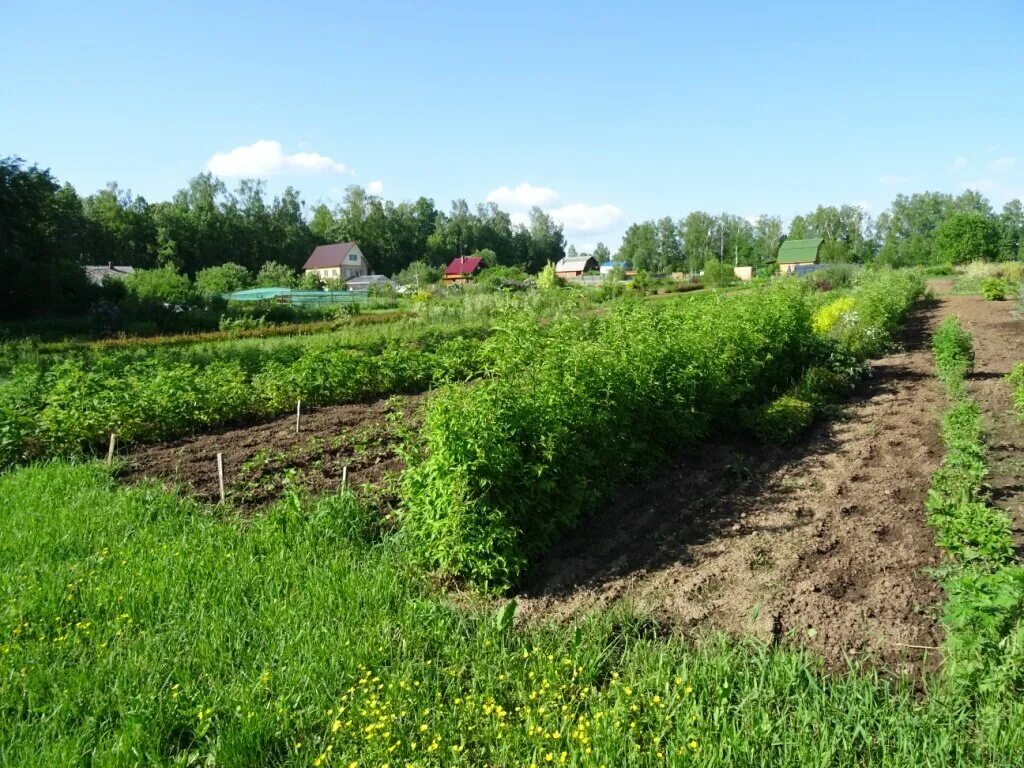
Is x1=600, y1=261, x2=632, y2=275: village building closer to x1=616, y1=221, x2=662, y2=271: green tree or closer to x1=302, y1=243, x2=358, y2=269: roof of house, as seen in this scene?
x1=616, y1=221, x2=662, y2=271: green tree

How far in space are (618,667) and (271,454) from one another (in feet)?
17.3

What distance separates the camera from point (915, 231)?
331ft

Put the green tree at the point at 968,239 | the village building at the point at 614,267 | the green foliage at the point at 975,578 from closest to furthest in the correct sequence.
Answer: the green foliage at the point at 975,578 < the village building at the point at 614,267 < the green tree at the point at 968,239

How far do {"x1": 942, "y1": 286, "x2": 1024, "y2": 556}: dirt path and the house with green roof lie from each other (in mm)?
63842

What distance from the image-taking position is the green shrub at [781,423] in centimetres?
812

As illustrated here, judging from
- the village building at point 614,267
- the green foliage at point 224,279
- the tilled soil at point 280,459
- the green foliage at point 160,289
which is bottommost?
the tilled soil at point 280,459

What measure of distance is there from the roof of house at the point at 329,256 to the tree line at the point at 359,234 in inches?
69.5

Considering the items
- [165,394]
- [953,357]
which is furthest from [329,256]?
[953,357]

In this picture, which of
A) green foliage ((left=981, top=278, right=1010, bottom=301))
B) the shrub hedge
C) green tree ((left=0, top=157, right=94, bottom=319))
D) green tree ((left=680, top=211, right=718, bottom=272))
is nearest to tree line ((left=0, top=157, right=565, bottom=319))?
green tree ((left=0, top=157, right=94, bottom=319))

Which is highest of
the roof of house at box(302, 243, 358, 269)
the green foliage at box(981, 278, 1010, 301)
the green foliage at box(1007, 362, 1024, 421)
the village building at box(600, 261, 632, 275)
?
the roof of house at box(302, 243, 358, 269)

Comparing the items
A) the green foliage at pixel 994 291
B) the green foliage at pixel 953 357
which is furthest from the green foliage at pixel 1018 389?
the green foliage at pixel 994 291

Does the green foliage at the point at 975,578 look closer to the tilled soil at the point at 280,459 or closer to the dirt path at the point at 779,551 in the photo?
the dirt path at the point at 779,551

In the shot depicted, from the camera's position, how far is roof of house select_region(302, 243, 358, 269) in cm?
7848

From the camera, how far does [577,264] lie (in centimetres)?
8981
